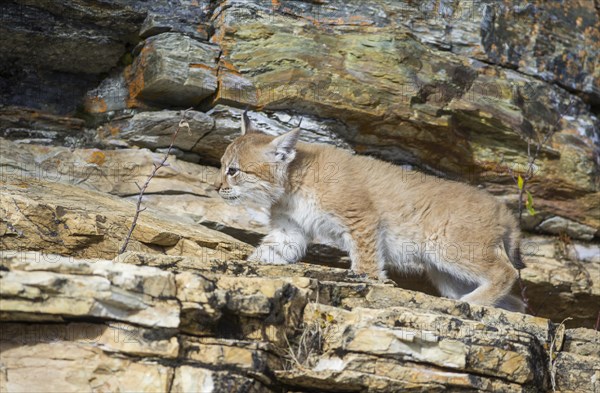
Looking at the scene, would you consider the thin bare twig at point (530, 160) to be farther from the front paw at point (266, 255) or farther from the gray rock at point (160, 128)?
the gray rock at point (160, 128)

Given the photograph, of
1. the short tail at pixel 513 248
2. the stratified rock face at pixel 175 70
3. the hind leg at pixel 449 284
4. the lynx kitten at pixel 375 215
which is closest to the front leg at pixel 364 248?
the lynx kitten at pixel 375 215

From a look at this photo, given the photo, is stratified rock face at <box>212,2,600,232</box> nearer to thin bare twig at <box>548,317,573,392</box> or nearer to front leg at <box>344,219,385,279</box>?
front leg at <box>344,219,385,279</box>

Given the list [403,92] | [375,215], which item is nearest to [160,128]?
[375,215]

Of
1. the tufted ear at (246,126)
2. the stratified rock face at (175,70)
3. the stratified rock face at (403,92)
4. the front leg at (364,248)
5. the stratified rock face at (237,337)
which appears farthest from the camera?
the stratified rock face at (403,92)

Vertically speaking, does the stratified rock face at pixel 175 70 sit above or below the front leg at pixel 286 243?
above

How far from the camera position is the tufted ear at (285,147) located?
862 cm

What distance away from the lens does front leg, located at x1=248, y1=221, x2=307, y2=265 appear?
8.62 metres

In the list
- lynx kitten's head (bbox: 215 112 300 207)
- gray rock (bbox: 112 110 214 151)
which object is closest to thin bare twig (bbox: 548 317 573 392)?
lynx kitten's head (bbox: 215 112 300 207)

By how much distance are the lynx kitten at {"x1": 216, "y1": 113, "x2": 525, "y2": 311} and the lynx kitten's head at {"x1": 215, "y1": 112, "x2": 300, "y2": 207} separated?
1 centimetres

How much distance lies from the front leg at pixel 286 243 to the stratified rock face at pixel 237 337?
209cm

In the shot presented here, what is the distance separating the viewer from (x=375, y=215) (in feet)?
27.6

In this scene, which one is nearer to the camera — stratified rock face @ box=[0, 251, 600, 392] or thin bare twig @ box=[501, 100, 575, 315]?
stratified rock face @ box=[0, 251, 600, 392]

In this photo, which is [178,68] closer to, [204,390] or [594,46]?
[204,390]

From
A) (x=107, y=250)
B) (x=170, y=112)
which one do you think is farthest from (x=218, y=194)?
(x=107, y=250)
